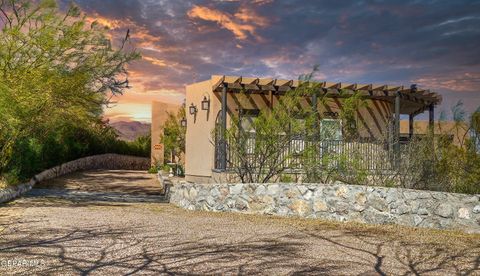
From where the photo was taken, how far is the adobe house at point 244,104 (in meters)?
16.2

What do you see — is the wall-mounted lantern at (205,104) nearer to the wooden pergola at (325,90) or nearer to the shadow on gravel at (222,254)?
the wooden pergola at (325,90)

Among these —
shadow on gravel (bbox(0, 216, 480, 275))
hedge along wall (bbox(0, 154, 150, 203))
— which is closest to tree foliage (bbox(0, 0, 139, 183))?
hedge along wall (bbox(0, 154, 150, 203))

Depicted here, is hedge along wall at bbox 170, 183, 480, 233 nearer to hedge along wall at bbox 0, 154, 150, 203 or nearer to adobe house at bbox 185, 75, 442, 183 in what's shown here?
adobe house at bbox 185, 75, 442, 183

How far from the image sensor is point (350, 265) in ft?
21.2

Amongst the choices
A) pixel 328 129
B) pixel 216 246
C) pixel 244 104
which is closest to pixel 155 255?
pixel 216 246

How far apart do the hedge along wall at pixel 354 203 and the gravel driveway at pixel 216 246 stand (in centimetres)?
40

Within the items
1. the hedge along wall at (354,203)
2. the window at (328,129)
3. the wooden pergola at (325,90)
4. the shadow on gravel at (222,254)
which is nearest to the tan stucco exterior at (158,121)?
the wooden pergola at (325,90)

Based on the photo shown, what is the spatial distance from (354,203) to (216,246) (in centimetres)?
420

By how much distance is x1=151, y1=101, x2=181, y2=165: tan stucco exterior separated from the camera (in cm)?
2914

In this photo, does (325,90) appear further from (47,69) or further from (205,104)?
(47,69)

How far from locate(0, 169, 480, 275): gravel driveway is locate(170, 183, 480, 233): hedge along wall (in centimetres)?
40

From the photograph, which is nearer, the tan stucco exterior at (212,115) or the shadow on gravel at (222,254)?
the shadow on gravel at (222,254)

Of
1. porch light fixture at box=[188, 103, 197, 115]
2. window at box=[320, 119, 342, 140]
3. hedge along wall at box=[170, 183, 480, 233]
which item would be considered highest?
porch light fixture at box=[188, 103, 197, 115]

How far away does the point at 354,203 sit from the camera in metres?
10.5
